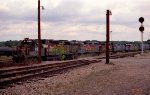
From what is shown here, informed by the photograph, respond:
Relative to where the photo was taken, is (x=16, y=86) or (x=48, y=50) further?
(x=48, y=50)

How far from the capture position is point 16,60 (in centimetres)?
3512

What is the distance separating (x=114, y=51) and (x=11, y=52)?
4113 centimetres

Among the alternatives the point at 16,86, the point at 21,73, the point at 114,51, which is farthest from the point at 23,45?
the point at 114,51

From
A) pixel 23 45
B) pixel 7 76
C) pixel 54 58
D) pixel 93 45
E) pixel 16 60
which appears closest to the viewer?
pixel 7 76

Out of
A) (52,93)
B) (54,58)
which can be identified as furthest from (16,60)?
(52,93)

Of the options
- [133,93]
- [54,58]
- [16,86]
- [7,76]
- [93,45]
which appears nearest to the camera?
[133,93]

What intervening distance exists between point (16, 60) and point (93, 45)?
3512cm

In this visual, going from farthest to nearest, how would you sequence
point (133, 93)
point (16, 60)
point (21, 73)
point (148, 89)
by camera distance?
point (16, 60) → point (21, 73) → point (148, 89) → point (133, 93)

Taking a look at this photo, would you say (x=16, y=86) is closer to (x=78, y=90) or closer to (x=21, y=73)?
(x=78, y=90)

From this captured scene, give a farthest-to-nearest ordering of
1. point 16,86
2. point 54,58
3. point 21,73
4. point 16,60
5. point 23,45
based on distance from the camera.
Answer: point 54,58 → point 23,45 → point 16,60 → point 21,73 → point 16,86

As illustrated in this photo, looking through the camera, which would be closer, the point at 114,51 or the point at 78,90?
the point at 78,90

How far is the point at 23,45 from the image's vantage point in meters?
43.2

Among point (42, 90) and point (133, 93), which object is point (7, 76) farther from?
point (133, 93)

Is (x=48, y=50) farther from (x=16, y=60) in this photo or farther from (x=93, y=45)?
(x=93, y=45)
